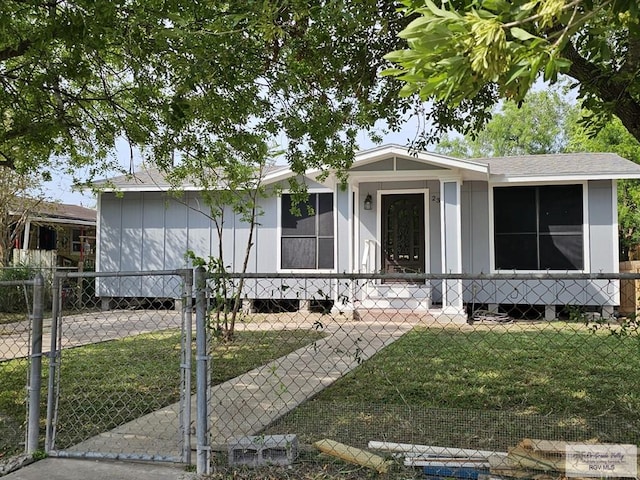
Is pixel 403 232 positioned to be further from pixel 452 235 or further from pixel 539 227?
pixel 539 227

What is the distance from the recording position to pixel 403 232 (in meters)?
13.4

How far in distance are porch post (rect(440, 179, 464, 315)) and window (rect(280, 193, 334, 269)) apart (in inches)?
114

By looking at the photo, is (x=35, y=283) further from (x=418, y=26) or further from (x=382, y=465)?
(x=418, y=26)

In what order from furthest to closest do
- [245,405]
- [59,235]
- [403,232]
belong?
1. [59,235]
2. [403,232]
3. [245,405]

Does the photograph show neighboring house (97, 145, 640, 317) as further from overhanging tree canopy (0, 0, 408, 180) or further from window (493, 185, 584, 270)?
overhanging tree canopy (0, 0, 408, 180)

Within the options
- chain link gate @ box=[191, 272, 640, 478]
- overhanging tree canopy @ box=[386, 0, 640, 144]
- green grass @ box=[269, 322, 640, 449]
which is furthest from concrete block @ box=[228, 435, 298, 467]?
overhanging tree canopy @ box=[386, 0, 640, 144]

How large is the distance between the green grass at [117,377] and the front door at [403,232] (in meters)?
4.27

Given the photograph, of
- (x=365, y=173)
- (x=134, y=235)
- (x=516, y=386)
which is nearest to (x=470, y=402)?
(x=516, y=386)

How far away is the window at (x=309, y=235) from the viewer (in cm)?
1359

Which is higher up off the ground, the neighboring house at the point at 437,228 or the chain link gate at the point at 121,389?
the neighboring house at the point at 437,228

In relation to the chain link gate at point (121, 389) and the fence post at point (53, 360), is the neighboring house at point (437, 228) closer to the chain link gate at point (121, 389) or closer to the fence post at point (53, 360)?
the chain link gate at point (121, 389)

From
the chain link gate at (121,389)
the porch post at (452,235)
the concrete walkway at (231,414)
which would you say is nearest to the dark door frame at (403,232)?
the porch post at (452,235)

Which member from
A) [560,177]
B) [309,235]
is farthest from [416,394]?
[309,235]

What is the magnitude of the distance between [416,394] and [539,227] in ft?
27.0
